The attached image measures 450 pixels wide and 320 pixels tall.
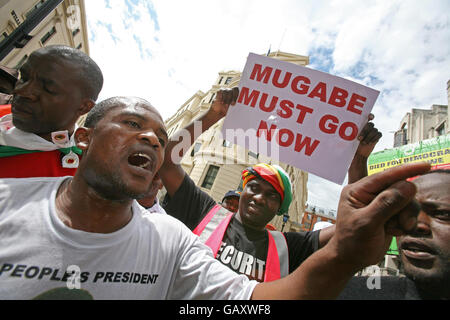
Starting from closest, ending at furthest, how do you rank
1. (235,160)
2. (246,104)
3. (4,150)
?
1. (4,150)
2. (246,104)
3. (235,160)

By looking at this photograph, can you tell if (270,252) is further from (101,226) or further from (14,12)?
(14,12)

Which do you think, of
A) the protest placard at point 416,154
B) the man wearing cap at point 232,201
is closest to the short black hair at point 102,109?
the man wearing cap at point 232,201

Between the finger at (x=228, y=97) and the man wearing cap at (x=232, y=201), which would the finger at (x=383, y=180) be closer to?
the finger at (x=228, y=97)

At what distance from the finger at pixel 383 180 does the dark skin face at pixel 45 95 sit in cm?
197

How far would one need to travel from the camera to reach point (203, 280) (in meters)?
1.15

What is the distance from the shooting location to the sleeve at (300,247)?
6.89 feet

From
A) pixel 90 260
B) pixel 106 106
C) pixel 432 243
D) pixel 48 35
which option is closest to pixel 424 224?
pixel 432 243

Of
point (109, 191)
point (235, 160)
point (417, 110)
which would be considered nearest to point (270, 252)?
point (109, 191)

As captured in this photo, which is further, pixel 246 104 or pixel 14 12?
A: pixel 14 12

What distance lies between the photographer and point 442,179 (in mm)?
1412

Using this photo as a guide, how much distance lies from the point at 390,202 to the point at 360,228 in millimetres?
121
